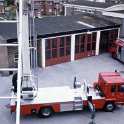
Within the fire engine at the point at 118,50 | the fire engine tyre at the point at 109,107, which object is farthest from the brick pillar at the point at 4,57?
the fire engine at the point at 118,50

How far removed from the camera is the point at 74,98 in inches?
562

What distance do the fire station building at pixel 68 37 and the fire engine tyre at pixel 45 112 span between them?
7.20m

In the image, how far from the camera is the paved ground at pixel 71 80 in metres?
14.2

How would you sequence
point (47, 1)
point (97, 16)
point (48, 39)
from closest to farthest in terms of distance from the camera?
point (48, 39)
point (97, 16)
point (47, 1)

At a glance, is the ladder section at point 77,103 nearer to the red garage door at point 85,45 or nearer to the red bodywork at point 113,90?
the red bodywork at point 113,90

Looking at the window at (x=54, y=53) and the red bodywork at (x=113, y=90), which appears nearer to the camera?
the red bodywork at (x=113, y=90)

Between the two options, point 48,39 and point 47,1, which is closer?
point 48,39

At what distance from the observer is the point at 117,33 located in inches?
1060

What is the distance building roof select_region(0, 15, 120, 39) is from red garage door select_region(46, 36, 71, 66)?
636 millimetres

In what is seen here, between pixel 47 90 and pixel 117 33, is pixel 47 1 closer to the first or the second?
pixel 117 33

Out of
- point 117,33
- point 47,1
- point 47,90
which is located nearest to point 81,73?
point 47,90

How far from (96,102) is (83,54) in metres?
10.5

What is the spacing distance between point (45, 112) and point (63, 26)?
11.8 m

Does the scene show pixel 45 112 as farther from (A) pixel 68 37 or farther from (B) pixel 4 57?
(A) pixel 68 37
